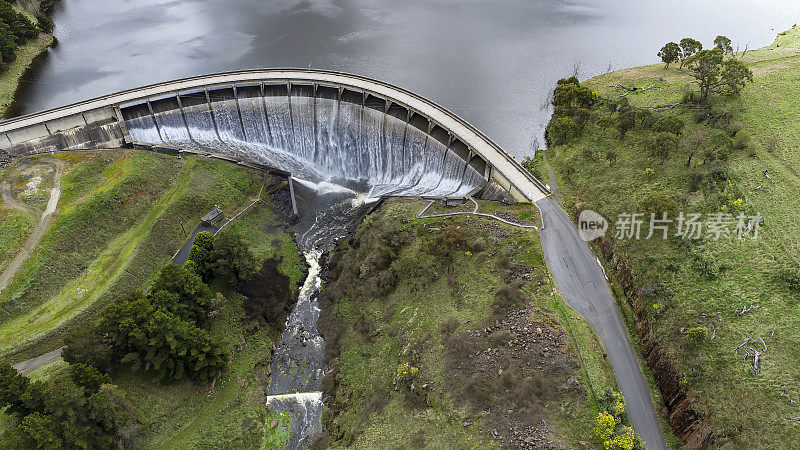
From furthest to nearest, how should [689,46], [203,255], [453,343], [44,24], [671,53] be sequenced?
[44,24]
[671,53]
[689,46]
[203,255]
[453,343]

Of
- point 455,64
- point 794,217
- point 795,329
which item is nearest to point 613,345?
point 795,329

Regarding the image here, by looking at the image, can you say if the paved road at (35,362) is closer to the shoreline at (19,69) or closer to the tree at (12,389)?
the tree at (12,389)

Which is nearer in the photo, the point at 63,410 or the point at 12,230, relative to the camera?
the point at 63,410

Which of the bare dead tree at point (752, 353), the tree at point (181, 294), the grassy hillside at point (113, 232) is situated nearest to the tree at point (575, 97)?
the bare dead tree at point (752, 353)

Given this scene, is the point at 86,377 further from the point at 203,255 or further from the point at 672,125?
the point at 672,125

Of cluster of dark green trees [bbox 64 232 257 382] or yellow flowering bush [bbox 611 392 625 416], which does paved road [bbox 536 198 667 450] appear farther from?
cluster of dark green trees [bbox 64 232 257 382]

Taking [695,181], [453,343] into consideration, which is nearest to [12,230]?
[453,343]
